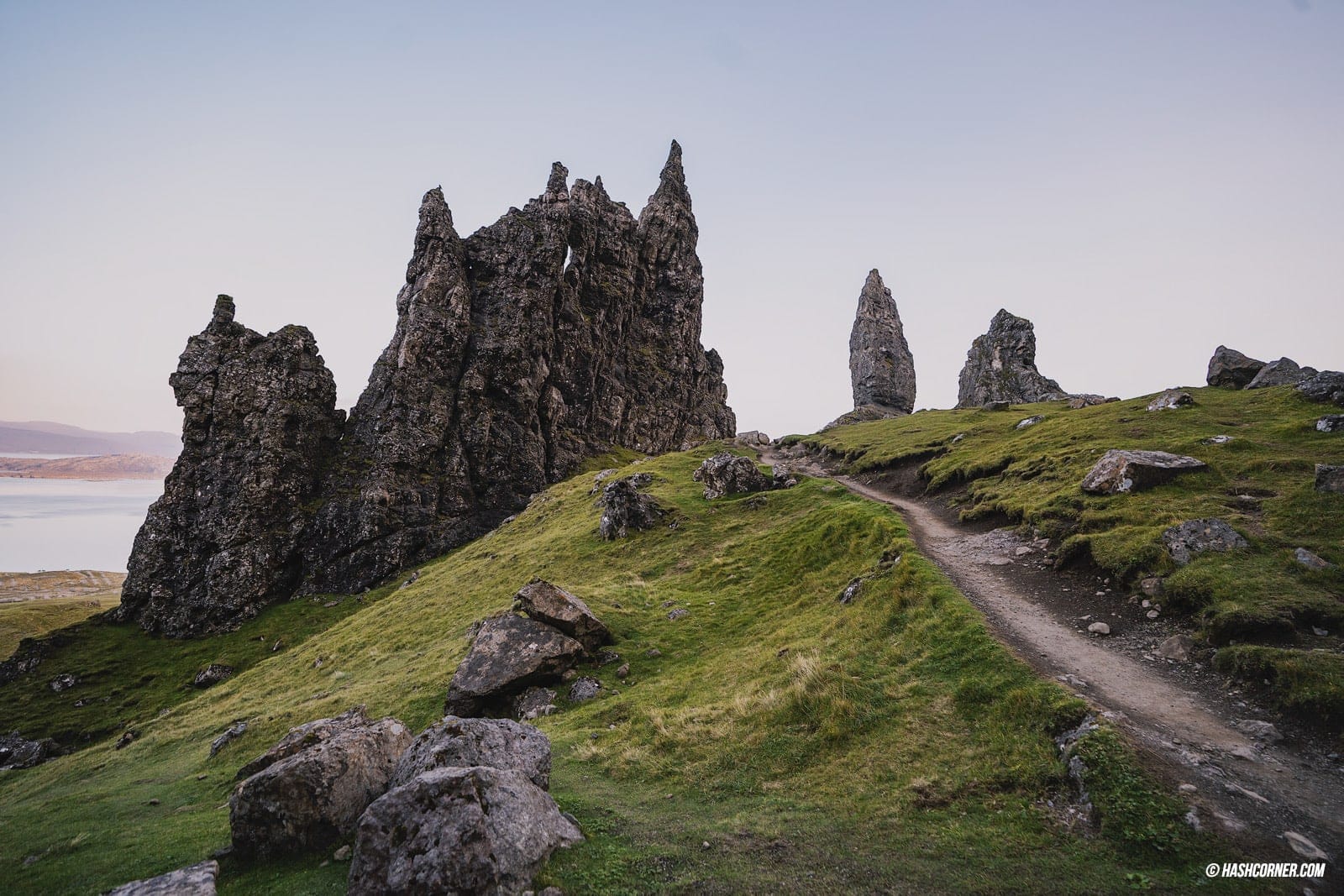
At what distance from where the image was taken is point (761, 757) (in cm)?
1557

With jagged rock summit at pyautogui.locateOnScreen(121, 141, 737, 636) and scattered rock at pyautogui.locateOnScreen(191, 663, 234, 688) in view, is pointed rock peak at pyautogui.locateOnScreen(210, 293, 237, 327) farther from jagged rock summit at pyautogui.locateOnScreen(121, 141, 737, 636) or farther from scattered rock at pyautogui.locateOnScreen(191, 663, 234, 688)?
scattered rock at pyautogui.locateOnScreen(191, 663, 234, 688)

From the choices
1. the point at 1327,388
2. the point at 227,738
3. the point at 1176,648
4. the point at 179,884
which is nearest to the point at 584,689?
the point at 179,884

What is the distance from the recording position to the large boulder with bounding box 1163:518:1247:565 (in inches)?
742

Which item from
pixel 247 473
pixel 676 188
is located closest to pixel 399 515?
pixel 247 473

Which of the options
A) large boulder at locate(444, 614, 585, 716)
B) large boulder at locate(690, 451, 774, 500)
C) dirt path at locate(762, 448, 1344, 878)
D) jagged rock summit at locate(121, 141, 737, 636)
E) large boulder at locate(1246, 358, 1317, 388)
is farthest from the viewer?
jagged rock summit at locate(121, 141, 737, 636)

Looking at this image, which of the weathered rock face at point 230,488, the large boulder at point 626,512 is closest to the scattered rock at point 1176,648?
the large boulder at point 626,512

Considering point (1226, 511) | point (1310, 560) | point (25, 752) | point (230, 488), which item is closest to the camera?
point (1310, 560)

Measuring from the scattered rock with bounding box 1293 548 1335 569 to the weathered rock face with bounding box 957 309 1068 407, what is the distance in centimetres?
10745

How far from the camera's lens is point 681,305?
155500 millimetres

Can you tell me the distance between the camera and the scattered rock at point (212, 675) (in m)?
62.2

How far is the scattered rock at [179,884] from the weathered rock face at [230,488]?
3310 inches

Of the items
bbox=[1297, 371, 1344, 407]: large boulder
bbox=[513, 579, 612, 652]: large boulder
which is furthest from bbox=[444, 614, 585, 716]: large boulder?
bbox=[1297, 371, 1344, 407]: large boulder

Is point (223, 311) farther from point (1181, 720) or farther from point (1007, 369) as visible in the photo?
point (1007, 369)

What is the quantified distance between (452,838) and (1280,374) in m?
73.4
